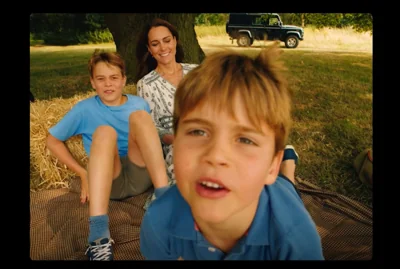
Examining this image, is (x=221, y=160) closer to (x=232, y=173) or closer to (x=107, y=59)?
(x=232, y=173)

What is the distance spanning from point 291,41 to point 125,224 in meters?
1.18

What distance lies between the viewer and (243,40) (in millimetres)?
2123

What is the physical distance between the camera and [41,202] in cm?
223

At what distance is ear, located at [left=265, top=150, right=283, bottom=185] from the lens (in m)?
1.88

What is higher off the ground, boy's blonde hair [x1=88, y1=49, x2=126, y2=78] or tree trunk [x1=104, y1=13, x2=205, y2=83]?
tree trunk [x1=104, y1=13, x2=205, y2=83]

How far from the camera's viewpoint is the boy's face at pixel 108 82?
212 centimetres

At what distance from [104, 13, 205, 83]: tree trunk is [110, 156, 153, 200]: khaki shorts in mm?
404

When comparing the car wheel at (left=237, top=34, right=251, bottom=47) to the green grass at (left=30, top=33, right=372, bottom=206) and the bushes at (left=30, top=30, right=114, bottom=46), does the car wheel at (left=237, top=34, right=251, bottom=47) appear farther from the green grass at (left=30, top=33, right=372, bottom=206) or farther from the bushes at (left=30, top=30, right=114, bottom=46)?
the bushes at (left=30, top=30, right=114, bottom=46)

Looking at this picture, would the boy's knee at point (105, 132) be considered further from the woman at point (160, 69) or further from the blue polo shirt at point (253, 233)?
the blue polo shirt at point (253, 233)

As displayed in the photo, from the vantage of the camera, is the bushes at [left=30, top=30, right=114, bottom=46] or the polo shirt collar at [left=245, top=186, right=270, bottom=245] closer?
the polo shirt collar at [left=245, top=186, right=270, bottom=245]

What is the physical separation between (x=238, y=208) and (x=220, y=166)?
0.70 feet

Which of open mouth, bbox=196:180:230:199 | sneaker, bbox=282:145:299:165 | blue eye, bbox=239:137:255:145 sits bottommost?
open mouth, bbox=196:180:230:199

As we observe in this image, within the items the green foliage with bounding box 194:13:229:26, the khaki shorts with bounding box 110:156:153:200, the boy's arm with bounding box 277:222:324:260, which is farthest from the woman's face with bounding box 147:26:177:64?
the boy's arm with bounding box 277:222:324:260
